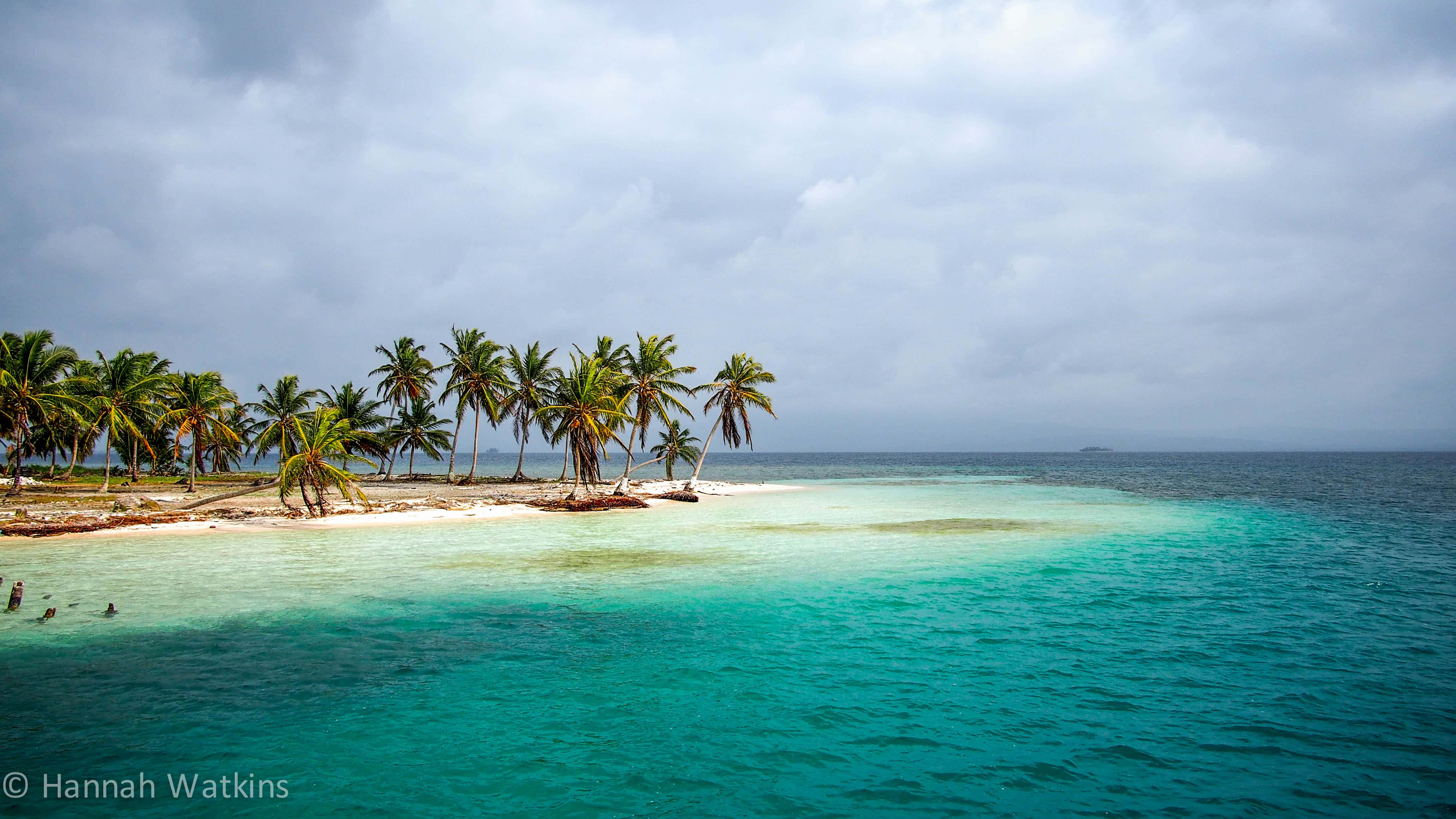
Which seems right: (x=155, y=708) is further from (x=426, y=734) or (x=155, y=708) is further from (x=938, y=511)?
(x=938, y=511)

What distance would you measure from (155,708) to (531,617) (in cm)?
621

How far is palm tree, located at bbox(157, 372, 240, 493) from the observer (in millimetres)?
41969

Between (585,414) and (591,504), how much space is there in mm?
5412

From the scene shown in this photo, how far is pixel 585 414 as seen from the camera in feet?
126

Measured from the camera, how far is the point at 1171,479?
241 feet

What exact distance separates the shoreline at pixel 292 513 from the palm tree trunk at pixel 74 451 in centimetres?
700

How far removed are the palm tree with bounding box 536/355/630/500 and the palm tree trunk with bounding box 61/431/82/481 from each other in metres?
31.4

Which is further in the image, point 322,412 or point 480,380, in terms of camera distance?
point 480,380

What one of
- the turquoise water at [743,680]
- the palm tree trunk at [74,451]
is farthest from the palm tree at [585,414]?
the palm tree trunk at [74,451]

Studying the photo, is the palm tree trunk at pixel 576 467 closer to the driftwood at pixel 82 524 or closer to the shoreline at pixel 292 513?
the shoreline at pixel 292 513

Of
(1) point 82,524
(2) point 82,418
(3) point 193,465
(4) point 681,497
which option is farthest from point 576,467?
(2) point 82,418

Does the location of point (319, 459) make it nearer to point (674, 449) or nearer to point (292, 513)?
point (292, 513)

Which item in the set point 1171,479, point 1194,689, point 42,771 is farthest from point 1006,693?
point 1171,479

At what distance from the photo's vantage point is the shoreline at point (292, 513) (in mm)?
26516
